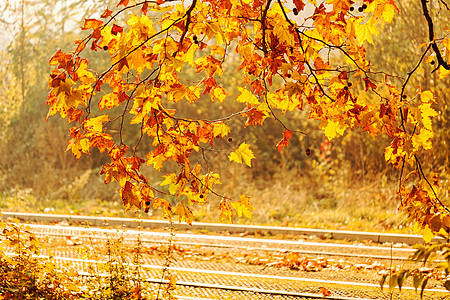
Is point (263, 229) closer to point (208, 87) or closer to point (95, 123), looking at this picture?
point (208, 87)

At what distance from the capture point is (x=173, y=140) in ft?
12.9

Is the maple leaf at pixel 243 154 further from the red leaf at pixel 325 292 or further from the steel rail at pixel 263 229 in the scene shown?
the steel rail at pixel 263 229

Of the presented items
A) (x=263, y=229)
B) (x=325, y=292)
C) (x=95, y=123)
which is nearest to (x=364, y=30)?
(x=95, y=123)

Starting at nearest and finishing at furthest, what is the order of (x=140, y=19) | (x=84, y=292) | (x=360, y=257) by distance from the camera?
1. (x=140, y=19)
2. (x=84, y=292)
3. (x=360, y=257)

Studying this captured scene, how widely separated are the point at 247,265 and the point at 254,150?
27.6 ft

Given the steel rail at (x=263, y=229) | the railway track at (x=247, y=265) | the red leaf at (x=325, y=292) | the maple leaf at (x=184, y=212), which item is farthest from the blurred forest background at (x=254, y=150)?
the maple leaf at (x=184, y=212)

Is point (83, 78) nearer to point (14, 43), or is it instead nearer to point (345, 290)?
point (345, 290)

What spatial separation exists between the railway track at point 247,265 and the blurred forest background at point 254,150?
2497 mm

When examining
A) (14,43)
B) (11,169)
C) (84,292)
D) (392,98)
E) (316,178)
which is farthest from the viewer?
(14,43)

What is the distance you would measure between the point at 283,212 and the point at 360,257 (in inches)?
161

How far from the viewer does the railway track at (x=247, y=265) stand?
6316mm

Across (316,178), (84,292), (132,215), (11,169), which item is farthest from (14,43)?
(84,292)

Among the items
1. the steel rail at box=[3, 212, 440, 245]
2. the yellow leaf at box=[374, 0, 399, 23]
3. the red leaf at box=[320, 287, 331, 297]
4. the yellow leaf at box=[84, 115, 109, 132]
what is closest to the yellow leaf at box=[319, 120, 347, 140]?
the yellow leaf at box=[374, 0, 399, 23]

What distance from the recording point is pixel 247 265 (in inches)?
317
